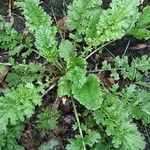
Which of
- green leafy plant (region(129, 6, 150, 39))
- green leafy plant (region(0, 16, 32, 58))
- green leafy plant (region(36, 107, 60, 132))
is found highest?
green leafy plant (region(0, 16, 32, 58))

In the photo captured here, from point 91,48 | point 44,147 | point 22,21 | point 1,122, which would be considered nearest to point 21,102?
point 1,122

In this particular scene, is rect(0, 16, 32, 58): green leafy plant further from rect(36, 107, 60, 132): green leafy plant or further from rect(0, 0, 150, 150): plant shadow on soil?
rect(36, 107, 60, 132): green leafy plant

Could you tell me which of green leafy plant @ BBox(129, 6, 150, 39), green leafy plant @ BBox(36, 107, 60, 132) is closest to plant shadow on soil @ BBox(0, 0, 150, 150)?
green leafy plant @ BBox(36, 107, 60, 132)

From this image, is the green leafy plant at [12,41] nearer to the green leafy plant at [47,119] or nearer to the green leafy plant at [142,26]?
the green leafy plant at [47,119]

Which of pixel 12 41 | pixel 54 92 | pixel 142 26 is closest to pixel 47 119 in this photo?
pixel 54 92

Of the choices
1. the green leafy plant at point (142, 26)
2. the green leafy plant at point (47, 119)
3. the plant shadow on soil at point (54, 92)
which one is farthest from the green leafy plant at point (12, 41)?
the green leafy plant at point (142, 26)

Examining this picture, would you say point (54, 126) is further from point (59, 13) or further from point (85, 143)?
point (59, 13)

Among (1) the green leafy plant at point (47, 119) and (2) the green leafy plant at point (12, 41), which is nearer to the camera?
(1) the green leafy plant at point (47, 119)

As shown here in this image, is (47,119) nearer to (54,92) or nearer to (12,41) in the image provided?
(54,92)
